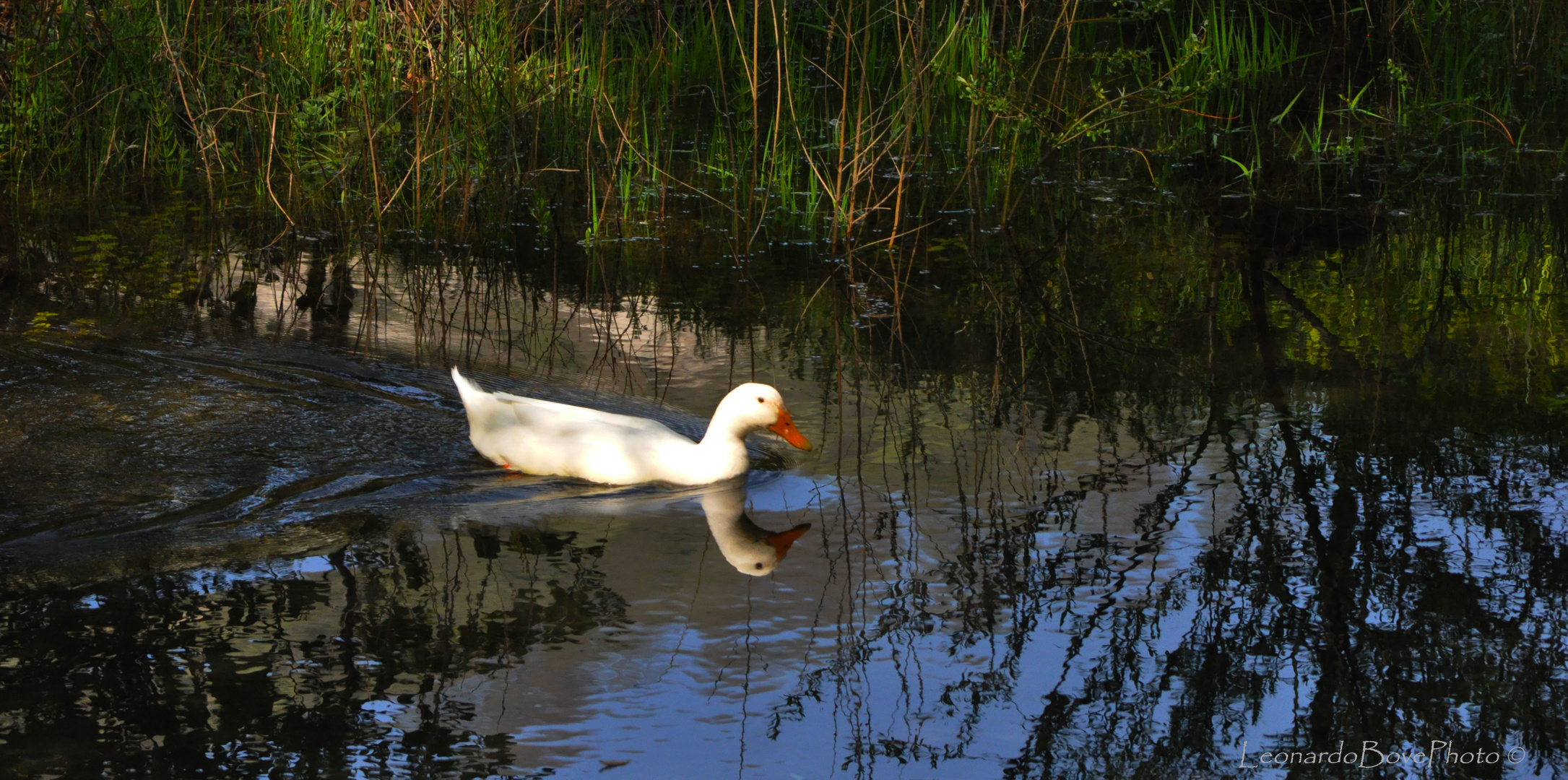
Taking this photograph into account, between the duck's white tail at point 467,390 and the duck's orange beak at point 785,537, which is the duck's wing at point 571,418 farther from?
the duck's orange beak at point 785,537

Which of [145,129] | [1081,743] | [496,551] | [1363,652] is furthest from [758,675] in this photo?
[145,129]

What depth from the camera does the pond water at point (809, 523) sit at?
3439 millimetres

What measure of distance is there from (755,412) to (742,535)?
2.37ft

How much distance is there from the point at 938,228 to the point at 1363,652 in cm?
→ 567

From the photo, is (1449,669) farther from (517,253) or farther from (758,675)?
(517,253)

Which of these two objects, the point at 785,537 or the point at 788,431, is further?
the point at 788,431

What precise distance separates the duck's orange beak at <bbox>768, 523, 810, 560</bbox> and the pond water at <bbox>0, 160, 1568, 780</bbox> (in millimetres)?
70

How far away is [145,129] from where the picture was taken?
10.1 m

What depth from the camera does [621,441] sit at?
528 cm

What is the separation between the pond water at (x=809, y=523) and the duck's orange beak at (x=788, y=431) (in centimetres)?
12

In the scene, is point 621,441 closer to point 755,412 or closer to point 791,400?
point 755,412

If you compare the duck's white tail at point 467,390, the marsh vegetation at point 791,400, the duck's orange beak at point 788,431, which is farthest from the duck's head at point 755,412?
the duck's white tail at point 467,390

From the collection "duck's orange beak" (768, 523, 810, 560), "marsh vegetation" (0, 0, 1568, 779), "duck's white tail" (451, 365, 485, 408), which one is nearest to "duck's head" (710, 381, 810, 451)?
"marsh vegetation" (0, 0, 1568, 779)

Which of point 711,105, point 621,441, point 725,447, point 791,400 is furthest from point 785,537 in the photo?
point 711,105
